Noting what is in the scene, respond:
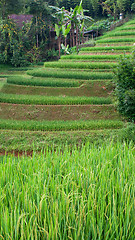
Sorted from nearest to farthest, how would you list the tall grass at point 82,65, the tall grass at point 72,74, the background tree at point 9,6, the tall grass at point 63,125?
the tall grass at point 63,125 → the tall grass at point 72,74 → the tall grass at point 82,65 → the background tree at point 9,6

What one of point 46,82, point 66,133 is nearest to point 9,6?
point 46,82

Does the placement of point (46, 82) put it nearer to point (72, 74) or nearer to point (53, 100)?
point (72, 74)

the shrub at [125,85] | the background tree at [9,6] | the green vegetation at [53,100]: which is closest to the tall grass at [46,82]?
the green vegetation at [53,100]

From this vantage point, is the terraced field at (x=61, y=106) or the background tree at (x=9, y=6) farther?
the background tree at (x=9, y=6)

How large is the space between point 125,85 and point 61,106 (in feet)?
7.75

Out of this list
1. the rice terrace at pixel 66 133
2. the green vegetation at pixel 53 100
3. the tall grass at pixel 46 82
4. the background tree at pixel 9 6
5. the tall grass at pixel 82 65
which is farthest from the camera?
the background tree at pixel 9 6

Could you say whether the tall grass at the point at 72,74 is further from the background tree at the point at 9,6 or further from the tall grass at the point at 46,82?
the background tree at the point at 9,6

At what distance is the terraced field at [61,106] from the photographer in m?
6.42

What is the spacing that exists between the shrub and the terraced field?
0.38 metres

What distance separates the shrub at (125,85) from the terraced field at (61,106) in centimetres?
38

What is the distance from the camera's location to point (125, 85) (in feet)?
24.4

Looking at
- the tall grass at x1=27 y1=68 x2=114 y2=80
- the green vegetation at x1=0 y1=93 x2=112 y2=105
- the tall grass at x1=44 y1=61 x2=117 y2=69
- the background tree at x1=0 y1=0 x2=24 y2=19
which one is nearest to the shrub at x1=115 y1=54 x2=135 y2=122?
the green vegetation at x1=0 y1=93 x2=112 y2=105

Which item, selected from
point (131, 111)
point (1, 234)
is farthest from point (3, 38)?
point (1, 234)

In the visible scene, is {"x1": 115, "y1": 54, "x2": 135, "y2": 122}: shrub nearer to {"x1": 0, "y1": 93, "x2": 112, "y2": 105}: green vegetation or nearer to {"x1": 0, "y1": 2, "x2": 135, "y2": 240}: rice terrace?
{"x1": 0, "y1": 2, "x2": 135, "y2": 240}: rice terrace
